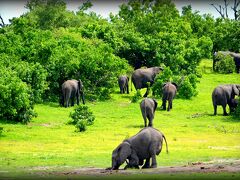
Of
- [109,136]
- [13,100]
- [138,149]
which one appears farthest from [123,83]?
[138,149]

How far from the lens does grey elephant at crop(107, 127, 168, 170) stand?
59.5 feet

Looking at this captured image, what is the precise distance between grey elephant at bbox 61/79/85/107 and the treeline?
3.88 feet

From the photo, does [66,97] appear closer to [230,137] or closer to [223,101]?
[223,101]

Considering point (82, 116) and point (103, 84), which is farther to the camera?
point (103, 84)

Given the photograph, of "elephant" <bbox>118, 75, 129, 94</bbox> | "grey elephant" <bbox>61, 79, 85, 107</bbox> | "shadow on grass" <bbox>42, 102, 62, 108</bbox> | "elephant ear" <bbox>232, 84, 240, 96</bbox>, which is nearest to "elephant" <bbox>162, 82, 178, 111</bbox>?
"elephant ear" <bbox>232, 84, 240, 96</bbox>

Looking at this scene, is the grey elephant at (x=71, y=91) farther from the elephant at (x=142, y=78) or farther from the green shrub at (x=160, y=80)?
the elephant at (x=142, y=78)

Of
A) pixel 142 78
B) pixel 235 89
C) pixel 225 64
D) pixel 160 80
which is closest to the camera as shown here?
pixel 235 89

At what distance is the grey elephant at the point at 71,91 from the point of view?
36.8 metres

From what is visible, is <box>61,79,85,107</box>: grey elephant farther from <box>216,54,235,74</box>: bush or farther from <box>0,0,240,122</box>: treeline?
<box>216,54,235,74</box>: bush

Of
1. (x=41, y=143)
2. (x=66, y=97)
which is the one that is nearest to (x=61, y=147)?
(x=41, y=143)

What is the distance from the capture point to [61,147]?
23984 mm

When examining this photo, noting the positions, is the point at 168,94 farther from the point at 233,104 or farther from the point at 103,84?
the point at 103,84

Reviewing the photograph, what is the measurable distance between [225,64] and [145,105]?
2168 cm

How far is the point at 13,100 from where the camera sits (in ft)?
97.4
